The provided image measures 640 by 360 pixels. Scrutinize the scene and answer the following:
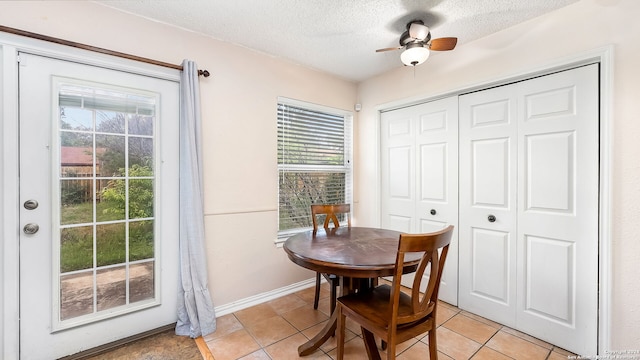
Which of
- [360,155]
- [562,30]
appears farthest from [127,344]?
[562,30]

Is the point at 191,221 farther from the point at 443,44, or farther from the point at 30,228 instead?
the point at 443,44

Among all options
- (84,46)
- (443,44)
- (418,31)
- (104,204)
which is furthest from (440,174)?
(84,46)

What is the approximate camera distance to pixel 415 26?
196cm

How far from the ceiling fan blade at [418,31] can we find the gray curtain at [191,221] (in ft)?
5.64

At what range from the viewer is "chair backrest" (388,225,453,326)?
1.27 metres

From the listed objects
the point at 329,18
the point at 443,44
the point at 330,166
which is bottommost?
the point at 330,166

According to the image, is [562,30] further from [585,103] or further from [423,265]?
[423,265]

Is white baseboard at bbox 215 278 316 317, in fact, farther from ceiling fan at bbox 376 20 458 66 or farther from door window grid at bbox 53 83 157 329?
ceiling fan at bbox 376 20 458 66

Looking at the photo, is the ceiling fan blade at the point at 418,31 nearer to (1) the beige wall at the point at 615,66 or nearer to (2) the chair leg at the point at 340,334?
(1) the beige wall at the point at 615,66

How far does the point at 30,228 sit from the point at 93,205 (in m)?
0.32

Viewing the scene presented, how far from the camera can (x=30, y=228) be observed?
1.64m

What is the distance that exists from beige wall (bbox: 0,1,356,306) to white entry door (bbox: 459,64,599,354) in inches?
69.8

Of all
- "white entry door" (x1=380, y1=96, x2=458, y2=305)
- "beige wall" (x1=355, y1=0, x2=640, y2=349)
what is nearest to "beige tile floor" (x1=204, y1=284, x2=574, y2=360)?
"white entry door" (x1=380, y1=96, x2=458, y2=305)

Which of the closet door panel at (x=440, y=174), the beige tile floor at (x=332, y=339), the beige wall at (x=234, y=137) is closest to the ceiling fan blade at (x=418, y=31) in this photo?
the closet door panel at (x=440, y=174)
